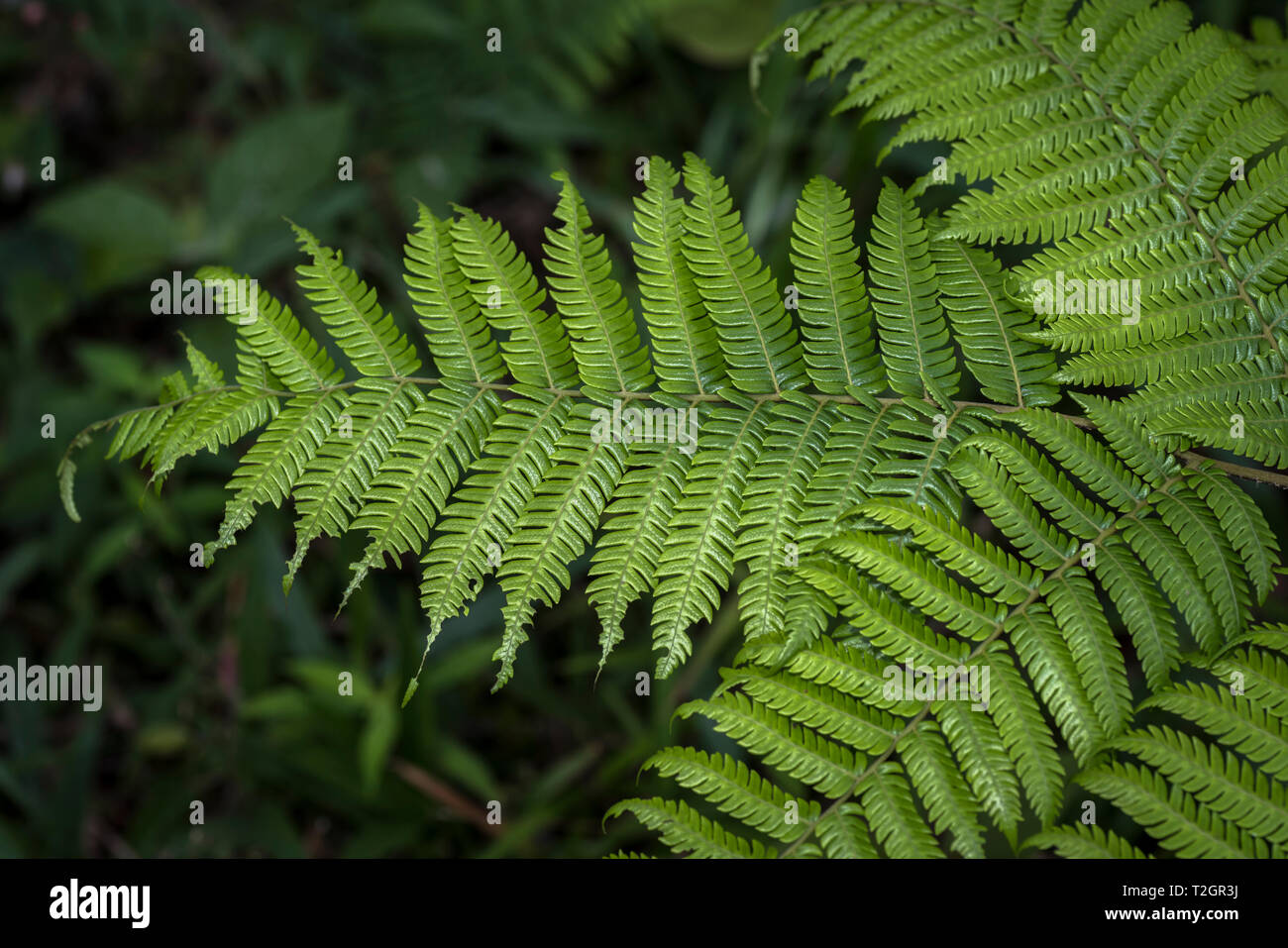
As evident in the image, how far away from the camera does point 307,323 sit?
12.0 ft

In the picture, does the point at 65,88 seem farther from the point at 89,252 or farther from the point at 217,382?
the point at 217,382

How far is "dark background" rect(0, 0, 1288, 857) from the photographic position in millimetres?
3014

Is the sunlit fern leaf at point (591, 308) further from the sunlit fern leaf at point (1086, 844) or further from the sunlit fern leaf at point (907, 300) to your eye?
the sunlit fern leaf at point (1086, 844)

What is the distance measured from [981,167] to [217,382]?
62.4 inches

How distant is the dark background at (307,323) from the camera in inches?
119

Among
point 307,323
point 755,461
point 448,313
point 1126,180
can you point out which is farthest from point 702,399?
point 307,323

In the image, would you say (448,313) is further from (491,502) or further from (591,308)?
(491,502)

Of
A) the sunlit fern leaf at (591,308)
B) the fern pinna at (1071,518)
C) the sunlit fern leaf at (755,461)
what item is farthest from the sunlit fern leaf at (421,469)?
the fern pinna at (1071,518)

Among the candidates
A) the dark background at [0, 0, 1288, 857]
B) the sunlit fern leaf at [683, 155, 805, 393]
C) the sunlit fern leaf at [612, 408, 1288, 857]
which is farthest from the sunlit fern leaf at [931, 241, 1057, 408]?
the dark background at [0, 0, 1288, 857]

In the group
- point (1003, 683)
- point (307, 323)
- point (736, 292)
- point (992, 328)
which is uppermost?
point (307, 323)

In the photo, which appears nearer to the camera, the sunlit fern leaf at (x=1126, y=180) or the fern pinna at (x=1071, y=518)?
the fern pinna at (x=1071, y=518)

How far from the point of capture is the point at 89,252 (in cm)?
397

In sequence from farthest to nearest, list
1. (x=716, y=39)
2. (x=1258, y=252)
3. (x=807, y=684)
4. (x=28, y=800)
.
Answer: (x=716, y=39), (x=28, y=800), (x=1258, y=252), (x=807, y=684)
